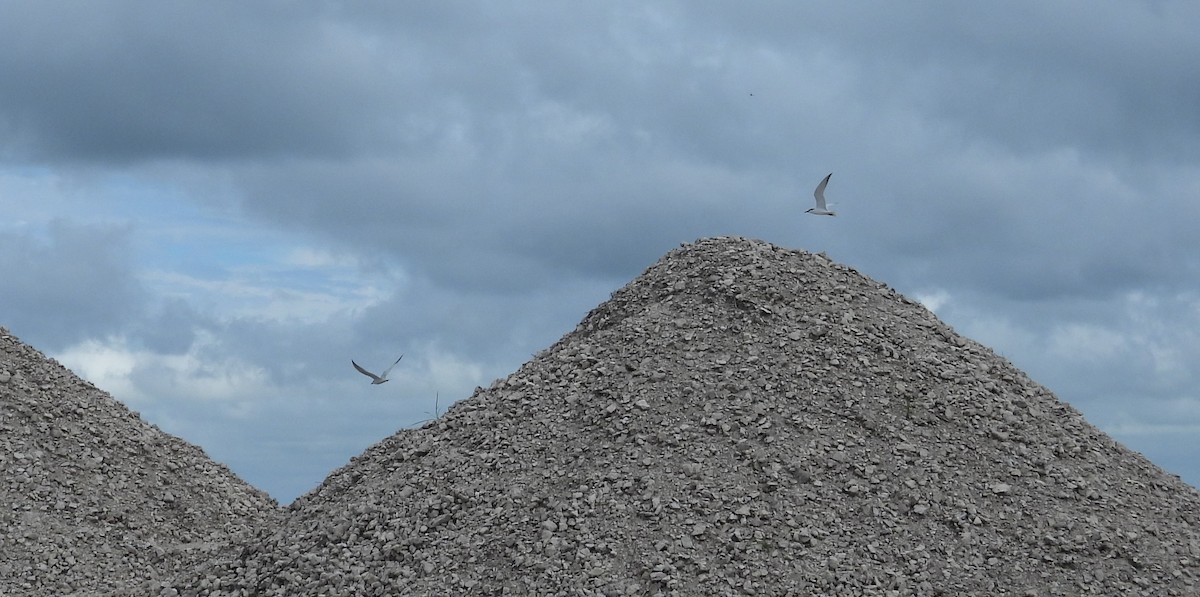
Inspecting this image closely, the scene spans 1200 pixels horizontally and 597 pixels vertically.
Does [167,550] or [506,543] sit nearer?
[506,543]

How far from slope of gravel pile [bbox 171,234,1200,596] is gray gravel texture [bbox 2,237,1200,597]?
0.09 ft

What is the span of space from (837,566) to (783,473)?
1376 mm

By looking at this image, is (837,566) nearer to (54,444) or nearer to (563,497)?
(563,497)

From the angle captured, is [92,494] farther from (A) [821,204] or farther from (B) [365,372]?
(A) [821,204]

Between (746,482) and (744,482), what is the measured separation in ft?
0.08

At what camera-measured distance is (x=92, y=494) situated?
19.0 metres

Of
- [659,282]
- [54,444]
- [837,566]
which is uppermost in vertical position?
[659,282]

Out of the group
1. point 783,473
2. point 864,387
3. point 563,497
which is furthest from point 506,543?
point 864,387

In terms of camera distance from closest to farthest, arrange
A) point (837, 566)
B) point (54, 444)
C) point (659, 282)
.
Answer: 1. point (837, 566)
2. point (659, 282)
3. point (54, 444)

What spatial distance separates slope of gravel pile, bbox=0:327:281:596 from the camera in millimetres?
17422

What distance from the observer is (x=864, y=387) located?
1522 centimetres

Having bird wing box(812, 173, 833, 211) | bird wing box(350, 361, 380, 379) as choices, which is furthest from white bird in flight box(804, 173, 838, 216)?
bird wing box(350, 361, 380, 379)

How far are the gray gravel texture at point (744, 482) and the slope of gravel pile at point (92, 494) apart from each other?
5.82 feet

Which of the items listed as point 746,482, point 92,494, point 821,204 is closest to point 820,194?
point 821,204
